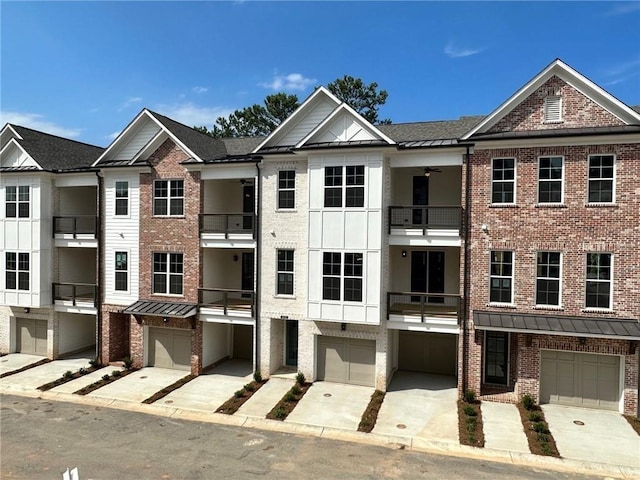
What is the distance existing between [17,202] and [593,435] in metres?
26.1

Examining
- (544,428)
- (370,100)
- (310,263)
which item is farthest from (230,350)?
(370,100)

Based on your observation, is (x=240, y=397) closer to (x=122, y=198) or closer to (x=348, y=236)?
(x=348, y=236)

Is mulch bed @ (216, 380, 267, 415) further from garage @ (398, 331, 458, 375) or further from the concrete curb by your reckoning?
garage @ (398, 331, 458, 375)

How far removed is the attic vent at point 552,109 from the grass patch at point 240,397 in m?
15.0

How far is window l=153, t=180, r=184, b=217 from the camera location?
19.0 m

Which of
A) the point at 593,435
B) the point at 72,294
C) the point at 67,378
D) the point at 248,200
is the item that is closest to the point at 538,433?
the point at 593,435

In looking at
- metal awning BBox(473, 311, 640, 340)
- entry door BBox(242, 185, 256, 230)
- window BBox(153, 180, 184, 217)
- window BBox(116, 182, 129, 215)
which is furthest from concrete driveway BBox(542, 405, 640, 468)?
window BBox(116, 182, 129, 215)

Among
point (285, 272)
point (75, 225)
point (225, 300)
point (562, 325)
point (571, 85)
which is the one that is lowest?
point (562, 325)

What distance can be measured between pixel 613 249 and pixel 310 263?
1077cm

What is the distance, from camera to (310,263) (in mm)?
16750

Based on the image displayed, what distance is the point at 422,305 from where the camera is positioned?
15898 mm

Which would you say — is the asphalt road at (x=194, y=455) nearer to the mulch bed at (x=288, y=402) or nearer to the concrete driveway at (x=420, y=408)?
the mulch bed at (x=288, y=402)

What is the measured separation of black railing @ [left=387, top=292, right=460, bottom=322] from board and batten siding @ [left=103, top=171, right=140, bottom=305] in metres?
11.9

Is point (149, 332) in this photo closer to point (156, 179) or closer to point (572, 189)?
point (156, 179)
